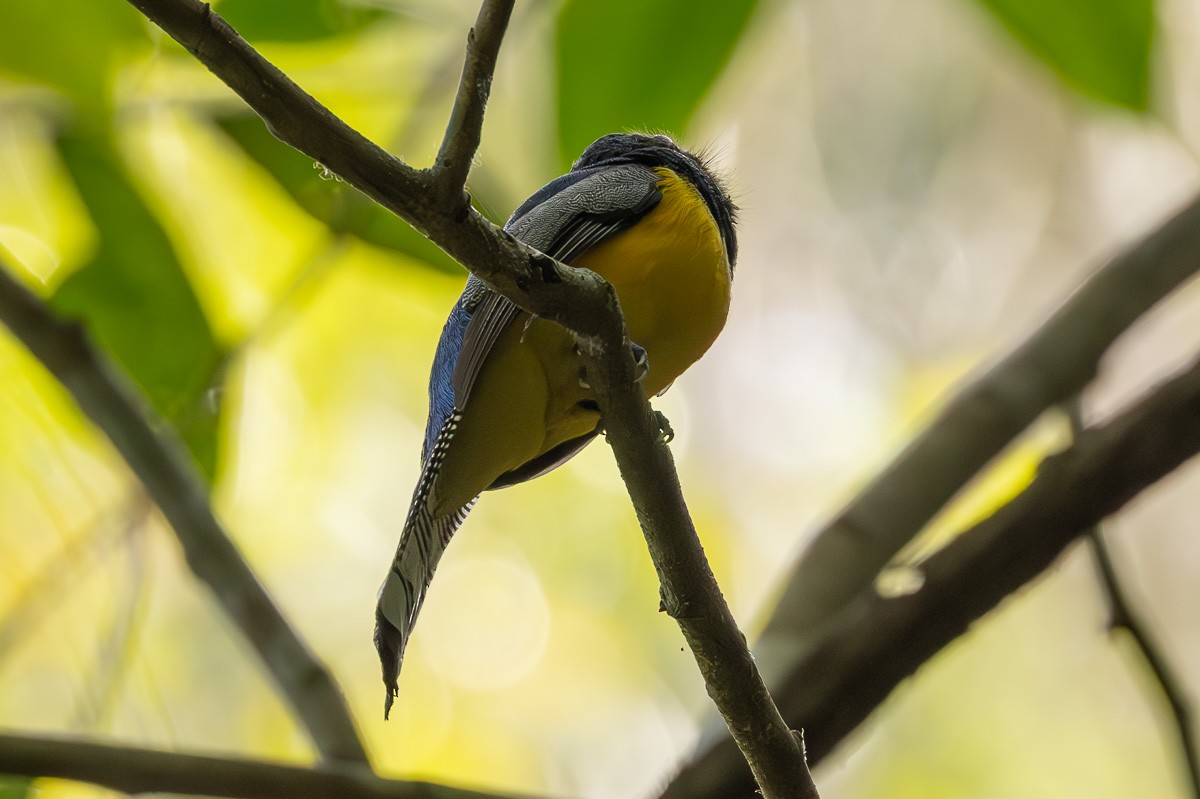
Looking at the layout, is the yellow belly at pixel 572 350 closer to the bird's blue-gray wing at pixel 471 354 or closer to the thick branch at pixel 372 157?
the bird's blue-gray wing at pixel 471 354

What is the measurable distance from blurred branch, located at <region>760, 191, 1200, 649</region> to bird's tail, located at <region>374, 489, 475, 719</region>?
101 centimetres

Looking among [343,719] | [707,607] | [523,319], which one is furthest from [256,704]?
[707,607]

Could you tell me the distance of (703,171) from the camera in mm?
3455

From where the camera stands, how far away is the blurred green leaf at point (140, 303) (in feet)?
8.80

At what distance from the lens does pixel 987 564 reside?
289 centimetres

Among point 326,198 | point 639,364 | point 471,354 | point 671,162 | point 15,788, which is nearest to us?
point 639,364

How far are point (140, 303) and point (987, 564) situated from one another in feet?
6.71

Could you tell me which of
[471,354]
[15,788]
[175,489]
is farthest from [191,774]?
[471,354]

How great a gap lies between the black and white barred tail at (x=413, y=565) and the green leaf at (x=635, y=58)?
695 mm

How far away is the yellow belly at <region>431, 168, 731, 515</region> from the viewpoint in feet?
8.71

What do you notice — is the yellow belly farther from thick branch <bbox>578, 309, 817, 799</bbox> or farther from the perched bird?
thick branch <bbox>578, 309, 817, 799</bbox>

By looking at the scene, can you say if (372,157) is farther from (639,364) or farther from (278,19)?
(278,19)

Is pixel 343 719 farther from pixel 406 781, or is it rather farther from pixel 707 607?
pixel 707 607

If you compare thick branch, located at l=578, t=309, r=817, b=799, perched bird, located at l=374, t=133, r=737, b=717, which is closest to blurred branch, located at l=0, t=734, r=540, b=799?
perched bird, located at l=374, t=133, r=737, b=717
